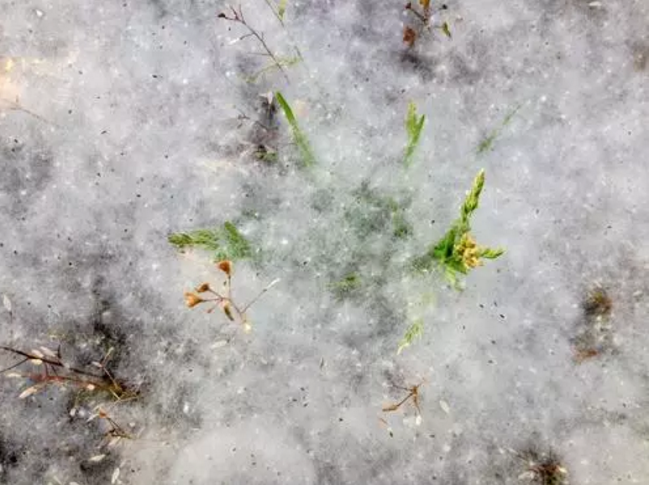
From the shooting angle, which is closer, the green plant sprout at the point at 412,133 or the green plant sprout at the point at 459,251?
the green plant sprout at the point at 459,251

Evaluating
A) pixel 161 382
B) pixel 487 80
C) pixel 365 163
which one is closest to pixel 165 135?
pixel 365 163

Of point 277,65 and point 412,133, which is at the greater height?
point 412,133

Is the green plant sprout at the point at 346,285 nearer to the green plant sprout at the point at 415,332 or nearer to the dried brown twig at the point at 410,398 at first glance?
the green plant sprout at the point at 415,332

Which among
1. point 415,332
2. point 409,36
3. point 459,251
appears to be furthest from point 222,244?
point 409,36

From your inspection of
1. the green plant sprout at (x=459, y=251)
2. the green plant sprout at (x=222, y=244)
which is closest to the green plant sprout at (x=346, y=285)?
the green plant sprout at (x=459, y=251)

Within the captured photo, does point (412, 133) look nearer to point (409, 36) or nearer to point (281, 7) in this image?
point (409, 36)

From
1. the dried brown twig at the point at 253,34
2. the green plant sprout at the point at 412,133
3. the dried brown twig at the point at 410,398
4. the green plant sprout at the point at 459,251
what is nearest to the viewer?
the green plant sprout at the point at 459,251
